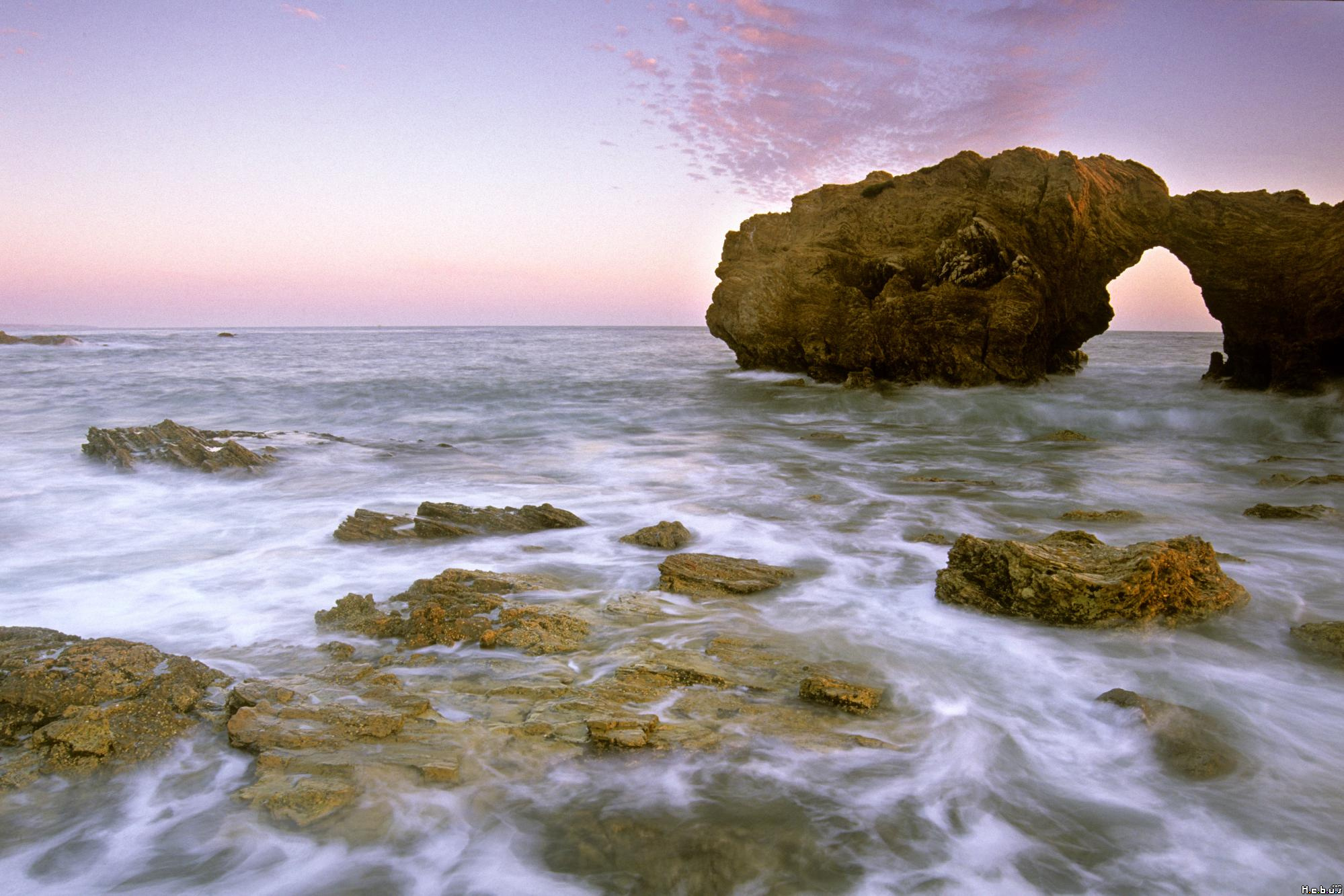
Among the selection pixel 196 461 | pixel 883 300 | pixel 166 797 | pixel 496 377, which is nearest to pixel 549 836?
pixel 166 797

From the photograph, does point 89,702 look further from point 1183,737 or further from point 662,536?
point 1183,737

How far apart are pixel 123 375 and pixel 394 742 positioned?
2890 centimetres

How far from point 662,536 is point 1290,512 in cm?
640

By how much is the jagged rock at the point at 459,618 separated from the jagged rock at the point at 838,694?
1.43 m

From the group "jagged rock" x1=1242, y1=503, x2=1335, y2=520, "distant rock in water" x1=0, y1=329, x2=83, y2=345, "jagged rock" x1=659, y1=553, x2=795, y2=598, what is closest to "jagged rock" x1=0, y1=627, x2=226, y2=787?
"jagged rock" x1=659, y1=553, x2=795, y2=598

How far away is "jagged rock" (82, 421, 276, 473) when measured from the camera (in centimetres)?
983

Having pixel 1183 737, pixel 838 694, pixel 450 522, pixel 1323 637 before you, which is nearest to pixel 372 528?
pixel 450 522

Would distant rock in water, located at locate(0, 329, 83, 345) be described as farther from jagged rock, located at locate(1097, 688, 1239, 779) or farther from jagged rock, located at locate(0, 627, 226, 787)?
jagged rock, located at locate(1097, 688, 1239, 779)

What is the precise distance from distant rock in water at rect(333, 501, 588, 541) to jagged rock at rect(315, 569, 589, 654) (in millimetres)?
1498

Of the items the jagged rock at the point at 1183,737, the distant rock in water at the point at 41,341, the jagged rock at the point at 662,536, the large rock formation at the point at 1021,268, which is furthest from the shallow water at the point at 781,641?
the distant rock in water at the point at 41,341

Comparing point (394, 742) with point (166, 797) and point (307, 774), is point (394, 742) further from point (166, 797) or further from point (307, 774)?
point (166, 797)

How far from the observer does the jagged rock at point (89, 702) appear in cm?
317

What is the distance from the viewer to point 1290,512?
747cm

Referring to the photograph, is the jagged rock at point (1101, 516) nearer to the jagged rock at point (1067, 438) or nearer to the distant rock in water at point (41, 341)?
the jagged rock at point (1067, 438)
